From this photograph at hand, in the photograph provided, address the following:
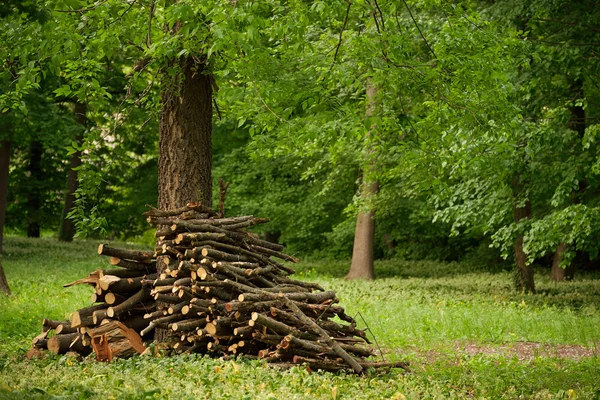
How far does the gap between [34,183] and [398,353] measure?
25.9 metres

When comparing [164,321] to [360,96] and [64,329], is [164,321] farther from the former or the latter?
[360,96]

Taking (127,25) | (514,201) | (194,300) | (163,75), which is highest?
(127,25)

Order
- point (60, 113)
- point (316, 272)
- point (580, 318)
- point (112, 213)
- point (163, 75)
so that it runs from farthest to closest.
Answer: point (112, 213), point (316, 272), point (60, 113), point (580, 318), point (163, 75)

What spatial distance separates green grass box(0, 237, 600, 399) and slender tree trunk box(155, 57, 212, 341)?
7.72 feet

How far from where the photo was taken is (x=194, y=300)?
30.5 ft

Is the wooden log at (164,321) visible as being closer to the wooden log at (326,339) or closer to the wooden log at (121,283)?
the wooden log at (121,283)

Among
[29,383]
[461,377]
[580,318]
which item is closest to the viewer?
[29,383]

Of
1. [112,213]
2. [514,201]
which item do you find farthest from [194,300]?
[112,213]

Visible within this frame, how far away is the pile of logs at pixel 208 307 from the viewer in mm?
9000

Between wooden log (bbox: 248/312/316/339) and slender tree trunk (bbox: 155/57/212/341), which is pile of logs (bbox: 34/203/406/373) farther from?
slender tree trunk (bbox: 155/57/212/341)

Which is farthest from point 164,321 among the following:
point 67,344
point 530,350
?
point 530,350

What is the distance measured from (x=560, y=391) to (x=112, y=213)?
31741 millimetres

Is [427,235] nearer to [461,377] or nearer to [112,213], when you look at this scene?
[112,213]

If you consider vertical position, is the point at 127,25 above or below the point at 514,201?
above
